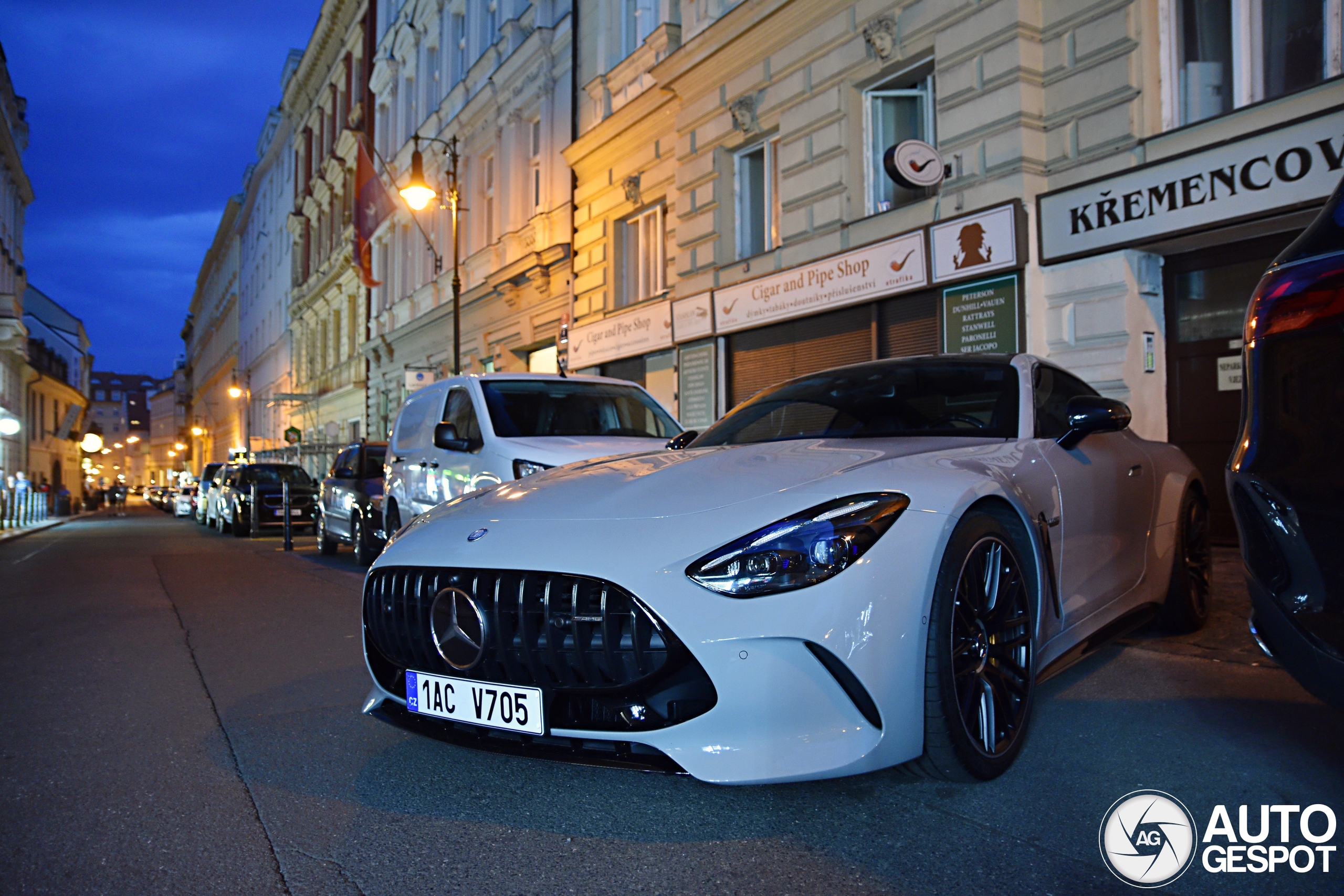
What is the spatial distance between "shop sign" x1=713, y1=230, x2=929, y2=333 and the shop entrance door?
273 cm

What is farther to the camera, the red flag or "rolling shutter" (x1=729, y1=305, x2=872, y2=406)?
the red flag

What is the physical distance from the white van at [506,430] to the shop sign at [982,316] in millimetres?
3865

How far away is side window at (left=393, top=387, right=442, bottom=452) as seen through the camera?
29.3 feet

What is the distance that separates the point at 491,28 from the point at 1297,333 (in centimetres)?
2555

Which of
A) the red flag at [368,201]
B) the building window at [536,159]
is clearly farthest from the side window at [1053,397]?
the red flag at [368,201]

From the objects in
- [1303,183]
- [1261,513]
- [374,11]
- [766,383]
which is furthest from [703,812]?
[374,11]

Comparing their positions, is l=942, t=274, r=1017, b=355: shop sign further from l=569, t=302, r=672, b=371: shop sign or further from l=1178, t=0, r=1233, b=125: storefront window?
l=569, t=302, r=672, b=371: shop sign

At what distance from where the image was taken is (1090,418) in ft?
11.9

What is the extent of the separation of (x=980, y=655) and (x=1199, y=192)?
24.3 feet

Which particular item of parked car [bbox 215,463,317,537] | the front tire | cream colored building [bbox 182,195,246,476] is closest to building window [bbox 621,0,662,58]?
parked car [bbox 215,463,317,537]

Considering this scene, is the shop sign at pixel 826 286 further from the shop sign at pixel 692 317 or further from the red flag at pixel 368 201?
the red flag at pixel 368 201

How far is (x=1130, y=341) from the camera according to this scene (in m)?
9.27

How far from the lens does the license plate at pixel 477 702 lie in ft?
8.36

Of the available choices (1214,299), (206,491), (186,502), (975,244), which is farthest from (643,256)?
(186,502)
